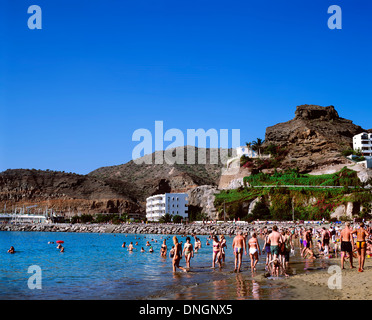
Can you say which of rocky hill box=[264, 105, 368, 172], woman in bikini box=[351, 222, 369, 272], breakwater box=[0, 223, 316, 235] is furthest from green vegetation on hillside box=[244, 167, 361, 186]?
woman in bikini box=[351, 222, 369, 272]

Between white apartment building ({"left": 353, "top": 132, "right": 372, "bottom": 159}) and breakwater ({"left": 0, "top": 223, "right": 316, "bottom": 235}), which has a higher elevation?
white apartment building ({"left": 353, "top": 132, "right": 372, "bottom": 159})

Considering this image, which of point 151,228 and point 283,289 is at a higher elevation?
point 283,289

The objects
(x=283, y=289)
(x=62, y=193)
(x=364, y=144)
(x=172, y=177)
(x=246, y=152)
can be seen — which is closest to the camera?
(x=283, y=289)

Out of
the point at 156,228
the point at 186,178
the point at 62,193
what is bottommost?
the point at 156,228

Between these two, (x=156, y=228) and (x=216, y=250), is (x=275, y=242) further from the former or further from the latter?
(x=156, y=228)

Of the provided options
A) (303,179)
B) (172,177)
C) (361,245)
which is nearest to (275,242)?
(361,245)

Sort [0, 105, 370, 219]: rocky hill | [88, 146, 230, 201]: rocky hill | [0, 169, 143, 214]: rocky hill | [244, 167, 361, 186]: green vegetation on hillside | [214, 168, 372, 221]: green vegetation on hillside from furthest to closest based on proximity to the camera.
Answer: [88, 146, 230, 201]: rocky hill, [0, 169, 143, 214]: rocky hill, [0, 105, 370, 219]: rocky hill, [244, 167, 361, 186]: green vegetation on hillside, [214, 168, 372, 221]: green vegetation on hillside

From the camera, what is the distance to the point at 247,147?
369ft

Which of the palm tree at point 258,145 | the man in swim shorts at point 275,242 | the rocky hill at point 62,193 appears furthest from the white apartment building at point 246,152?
the man in swim shorts at point 275,242

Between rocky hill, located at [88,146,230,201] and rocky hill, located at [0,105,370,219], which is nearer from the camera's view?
rocky hill, located at [0,105,370,219]

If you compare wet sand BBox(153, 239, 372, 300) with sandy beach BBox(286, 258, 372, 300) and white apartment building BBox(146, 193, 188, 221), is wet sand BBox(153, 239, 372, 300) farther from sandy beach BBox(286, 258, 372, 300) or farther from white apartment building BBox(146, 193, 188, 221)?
white apartment building BBox(146, 193, 188, 221)

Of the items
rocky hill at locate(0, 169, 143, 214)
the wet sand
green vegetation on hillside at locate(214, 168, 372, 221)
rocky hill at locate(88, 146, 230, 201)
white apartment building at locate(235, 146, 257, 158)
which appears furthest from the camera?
rocky hill at locate(88, 146, 230, 201)
